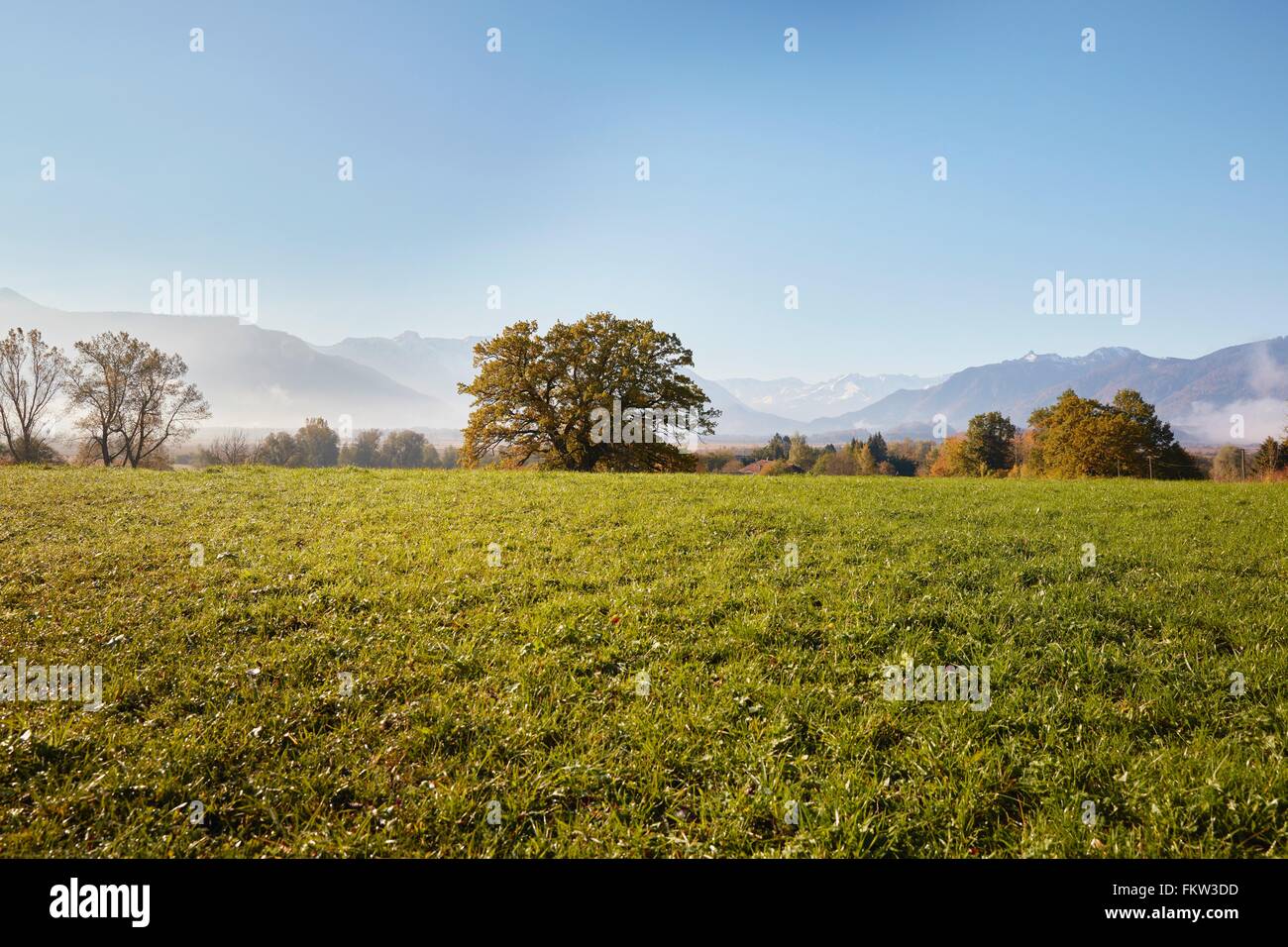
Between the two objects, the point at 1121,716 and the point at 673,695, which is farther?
the point at 673,695

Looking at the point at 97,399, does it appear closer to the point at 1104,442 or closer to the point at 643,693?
the point at 643,693

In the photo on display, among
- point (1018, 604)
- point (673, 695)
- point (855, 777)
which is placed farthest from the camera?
point (1018, 604)

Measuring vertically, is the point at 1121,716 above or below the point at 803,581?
below

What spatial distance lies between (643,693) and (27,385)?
2747 inches

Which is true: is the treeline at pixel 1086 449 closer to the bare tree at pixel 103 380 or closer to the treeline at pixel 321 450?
the bare tree at pixel 103 380

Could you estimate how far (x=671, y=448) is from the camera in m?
37.5

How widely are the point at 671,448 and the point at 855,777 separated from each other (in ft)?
110

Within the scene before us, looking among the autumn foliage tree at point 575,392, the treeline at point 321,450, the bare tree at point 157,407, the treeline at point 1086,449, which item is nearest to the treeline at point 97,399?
the bare tree at point 157,407

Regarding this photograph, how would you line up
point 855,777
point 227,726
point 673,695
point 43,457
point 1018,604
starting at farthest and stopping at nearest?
point 43,457
point 1018,604
point 673,695
point 227,726
point 855,777

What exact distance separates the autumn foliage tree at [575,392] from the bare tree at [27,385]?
139ft

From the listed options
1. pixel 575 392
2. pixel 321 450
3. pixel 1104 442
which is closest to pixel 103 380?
pixel 575 392
